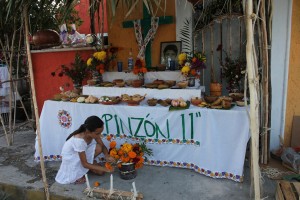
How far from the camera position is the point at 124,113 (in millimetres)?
4137

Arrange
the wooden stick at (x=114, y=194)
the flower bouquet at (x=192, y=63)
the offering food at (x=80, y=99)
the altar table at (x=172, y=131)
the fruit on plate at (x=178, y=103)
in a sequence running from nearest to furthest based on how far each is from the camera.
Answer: the wooden stick at (x=114, y=194) → the altar table at (x=172, y=131) → the fruit on plate at (x=178, y=103) → the flower bouquet at (x=192, y=63) → the offering food at (x=80, y=99)

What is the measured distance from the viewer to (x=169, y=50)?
16.1ft

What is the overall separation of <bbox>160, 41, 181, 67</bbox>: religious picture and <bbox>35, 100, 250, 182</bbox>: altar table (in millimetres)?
1111

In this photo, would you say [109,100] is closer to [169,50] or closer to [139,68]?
[139,68]

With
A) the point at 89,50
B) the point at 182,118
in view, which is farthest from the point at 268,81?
the point at 89,50

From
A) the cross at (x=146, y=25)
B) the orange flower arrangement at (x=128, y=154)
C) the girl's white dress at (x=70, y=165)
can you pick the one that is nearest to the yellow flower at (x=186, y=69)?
the cross at (x=146, y=25)

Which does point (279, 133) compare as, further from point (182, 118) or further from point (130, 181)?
point (130, 181)

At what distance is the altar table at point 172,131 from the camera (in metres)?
3.58

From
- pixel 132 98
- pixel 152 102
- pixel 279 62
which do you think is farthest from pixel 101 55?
pixel 279 62

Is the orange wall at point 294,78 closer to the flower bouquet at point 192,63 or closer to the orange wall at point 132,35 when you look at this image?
the flower bouquet at point 192,63

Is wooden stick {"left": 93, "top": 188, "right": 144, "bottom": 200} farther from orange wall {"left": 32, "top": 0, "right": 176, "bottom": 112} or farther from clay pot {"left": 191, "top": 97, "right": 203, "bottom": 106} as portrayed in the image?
orange wall {"left": 32, "top": 0, "right": 176, "bottom": 112}

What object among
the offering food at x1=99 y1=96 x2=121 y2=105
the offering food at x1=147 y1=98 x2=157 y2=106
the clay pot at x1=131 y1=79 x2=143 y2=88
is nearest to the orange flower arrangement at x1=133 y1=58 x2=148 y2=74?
the clay pot at x1=131 y1=79 x2=143 y2=88

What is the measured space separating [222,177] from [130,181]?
1.16 metres

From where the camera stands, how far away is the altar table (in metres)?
3.58
